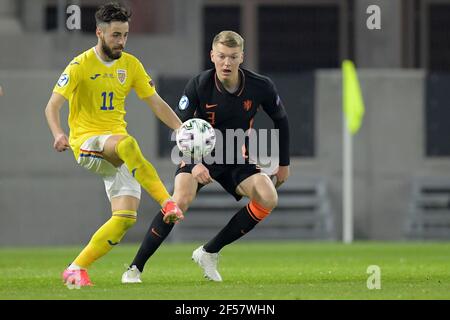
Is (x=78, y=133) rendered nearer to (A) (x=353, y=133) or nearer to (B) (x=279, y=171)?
(B) (x=279, y=171)

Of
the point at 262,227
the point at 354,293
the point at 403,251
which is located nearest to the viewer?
the point at 354,293

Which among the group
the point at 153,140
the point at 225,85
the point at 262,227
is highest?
the point at 225,85

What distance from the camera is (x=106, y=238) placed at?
991 cm

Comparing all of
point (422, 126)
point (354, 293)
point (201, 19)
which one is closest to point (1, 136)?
point (201, 19)

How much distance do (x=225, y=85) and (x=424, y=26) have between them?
13694 mm

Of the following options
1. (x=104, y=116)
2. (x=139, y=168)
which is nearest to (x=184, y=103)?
(x=104, y=116)

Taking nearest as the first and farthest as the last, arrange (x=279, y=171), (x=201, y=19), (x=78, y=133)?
1. (x=78, y=133)
2. (x=279, y=171)
3. (x=201, y=19)

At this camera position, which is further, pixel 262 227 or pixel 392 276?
pixel 262 227

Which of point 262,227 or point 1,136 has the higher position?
point 1,136

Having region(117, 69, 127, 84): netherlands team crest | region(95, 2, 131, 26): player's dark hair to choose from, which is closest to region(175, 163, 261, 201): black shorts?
region(117, 69, 127, 84): netherlands team crest

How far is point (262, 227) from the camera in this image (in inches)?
819

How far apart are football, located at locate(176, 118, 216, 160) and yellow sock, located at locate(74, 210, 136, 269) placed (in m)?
0.66

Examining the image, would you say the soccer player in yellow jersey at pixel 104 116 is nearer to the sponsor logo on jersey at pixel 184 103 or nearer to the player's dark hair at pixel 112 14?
the player's dark hair at pixel 112 14

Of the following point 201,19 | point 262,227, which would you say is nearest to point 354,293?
point 262,227
